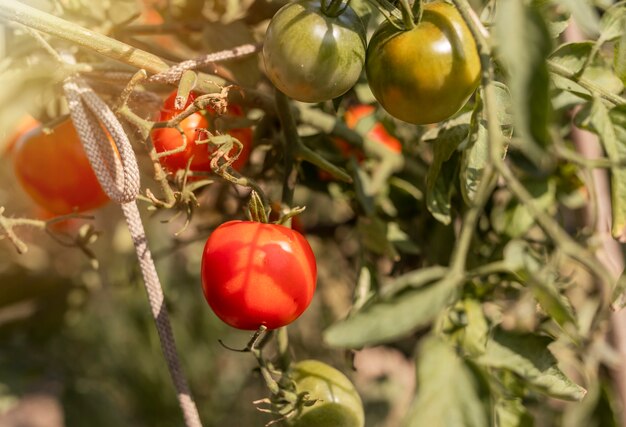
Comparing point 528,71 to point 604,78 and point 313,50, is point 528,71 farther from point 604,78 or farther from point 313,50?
point 604,78

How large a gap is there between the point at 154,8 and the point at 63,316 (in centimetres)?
49

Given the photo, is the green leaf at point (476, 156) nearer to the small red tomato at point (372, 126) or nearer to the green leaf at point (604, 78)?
the green leaf at point (604, 78)

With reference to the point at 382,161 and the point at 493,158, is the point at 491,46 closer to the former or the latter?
the point at 493,158

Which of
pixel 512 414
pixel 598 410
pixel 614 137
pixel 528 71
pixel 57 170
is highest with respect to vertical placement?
pixel 528 71

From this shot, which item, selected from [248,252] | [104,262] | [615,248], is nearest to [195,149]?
[248,252]

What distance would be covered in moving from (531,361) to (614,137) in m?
0.19

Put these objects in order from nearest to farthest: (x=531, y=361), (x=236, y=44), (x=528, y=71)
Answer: (x=528, y=71)
(x=531, y=361)
(x=236, y=44)

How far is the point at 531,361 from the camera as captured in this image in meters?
0.59

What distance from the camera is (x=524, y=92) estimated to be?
1.06 ft

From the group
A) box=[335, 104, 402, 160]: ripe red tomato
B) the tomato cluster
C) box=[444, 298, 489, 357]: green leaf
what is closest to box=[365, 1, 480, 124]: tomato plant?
the tomato cluster

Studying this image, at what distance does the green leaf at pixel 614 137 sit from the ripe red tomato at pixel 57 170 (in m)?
0.48

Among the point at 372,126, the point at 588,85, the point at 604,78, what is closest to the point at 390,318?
the point at 588,85

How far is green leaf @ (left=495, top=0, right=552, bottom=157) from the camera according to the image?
0.33m

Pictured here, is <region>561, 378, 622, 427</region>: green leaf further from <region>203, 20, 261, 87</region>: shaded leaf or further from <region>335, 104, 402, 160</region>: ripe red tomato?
<region>203, 20, 261, 87</region>: shaded leaf
